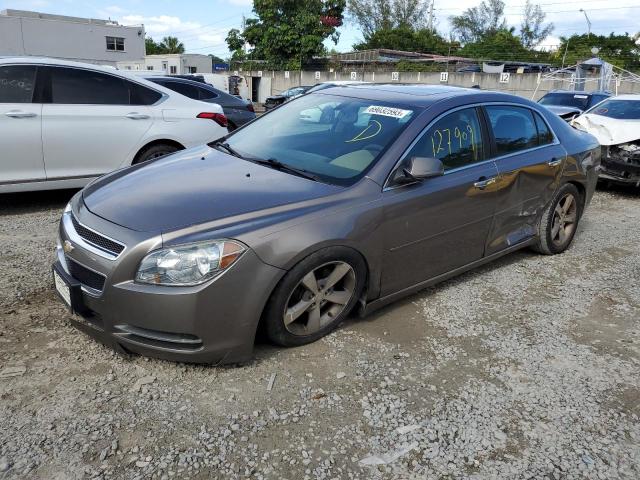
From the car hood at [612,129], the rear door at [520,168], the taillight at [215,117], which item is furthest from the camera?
the car hood at [612,129]

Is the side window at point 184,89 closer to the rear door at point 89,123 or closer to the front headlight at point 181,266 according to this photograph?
the rear door at point 89,123

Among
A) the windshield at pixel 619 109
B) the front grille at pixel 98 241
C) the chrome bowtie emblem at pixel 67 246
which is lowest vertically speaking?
the chrome bowtie emblem at pixel 67 246

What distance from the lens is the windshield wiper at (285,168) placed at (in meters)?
3.30

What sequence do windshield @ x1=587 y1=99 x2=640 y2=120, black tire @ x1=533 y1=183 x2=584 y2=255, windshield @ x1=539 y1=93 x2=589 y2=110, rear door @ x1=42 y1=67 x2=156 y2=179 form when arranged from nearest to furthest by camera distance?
black tire @ x1=533 y1=183 x2=584 y2=255 → rear door @ x1=42 y1=67 x2=156 y2=179 → windshield @ x1=587 y1=99 x2=640 y2=120 → windshield @ x1=539 y1=93 x2=589 y2=110

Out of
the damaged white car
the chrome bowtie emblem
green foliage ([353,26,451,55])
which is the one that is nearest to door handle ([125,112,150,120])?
the chrome bowtie emblem

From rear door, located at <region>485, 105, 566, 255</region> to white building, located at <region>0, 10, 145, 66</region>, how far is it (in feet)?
138

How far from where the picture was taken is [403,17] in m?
69.8

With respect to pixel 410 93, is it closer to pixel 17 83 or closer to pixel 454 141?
pixel 454 141

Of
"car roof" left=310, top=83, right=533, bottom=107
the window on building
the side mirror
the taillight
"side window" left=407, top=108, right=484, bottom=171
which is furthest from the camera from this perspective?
the window on building

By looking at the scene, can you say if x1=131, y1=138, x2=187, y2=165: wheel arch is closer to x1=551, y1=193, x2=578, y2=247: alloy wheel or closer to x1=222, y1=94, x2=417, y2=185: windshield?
x1=222, y1=94, x2=417, y2=185: windshield

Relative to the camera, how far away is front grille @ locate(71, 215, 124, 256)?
2.64 m

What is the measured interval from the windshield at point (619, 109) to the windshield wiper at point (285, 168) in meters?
7.41

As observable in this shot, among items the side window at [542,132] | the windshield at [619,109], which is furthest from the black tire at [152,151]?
the windshield at [619,109]

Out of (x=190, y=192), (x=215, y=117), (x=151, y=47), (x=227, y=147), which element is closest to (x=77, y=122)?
(x=215, y=117)
